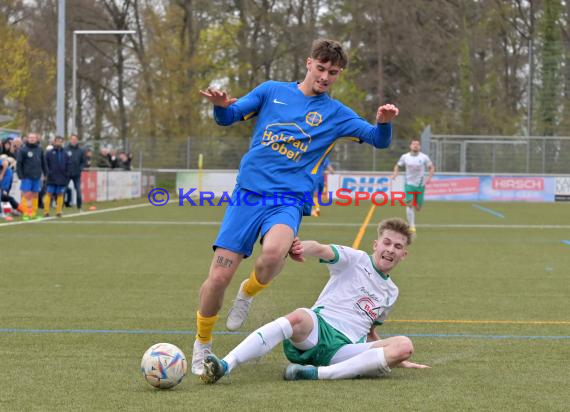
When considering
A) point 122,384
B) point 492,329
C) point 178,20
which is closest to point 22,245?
point 492,329

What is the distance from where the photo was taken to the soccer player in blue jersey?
6.38m

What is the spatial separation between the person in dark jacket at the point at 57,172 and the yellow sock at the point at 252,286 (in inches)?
731

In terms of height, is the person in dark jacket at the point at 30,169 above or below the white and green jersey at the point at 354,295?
above

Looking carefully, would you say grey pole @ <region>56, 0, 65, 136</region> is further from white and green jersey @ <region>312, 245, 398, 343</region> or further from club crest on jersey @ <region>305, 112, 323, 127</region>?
white and green jersey @ <region>312, 245, 398, 343</region>

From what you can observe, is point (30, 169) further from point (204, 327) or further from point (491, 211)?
point (204, 327)

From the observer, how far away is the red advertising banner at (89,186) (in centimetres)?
3155

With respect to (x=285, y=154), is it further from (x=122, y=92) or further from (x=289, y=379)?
(x=122, y=92)

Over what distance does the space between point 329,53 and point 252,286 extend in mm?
1621

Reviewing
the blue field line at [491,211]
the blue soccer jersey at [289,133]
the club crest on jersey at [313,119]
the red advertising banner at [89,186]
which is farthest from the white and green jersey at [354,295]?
the red advertising banner at [89,186]

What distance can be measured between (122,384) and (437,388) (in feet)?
5.96

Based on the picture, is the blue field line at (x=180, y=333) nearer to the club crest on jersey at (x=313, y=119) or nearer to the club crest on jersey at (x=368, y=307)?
the club crest on jersey at (x=368, y=307)

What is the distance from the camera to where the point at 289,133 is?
262 inches

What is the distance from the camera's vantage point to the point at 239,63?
5394cm

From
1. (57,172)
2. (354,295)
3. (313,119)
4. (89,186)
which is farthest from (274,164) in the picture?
(89,186)
